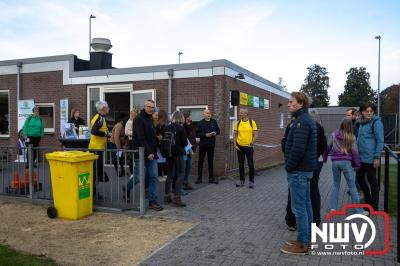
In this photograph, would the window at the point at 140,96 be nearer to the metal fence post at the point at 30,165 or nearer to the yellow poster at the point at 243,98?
the yellow poster at the point at 243,98

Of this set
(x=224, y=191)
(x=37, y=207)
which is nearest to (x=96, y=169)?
(x=37, y=207)

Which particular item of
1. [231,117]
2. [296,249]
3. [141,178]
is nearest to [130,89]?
[231,117]

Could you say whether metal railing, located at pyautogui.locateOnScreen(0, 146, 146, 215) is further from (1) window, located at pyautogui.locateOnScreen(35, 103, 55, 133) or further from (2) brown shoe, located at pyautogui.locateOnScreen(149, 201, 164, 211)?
(1) window, located at pyautogui.locateOnScreen(35, 103, 55, 133)

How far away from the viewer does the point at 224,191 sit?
9359mm

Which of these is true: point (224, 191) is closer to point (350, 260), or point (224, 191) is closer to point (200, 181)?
point (200, 181)

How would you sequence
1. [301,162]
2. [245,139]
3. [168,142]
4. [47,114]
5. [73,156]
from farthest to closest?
1. [47,114]
2. [245,139]
3. [168,142]
4. [73,156]
5. [301,162]

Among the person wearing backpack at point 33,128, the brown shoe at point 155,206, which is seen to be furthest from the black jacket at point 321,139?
the person wearing backpack at point 33,128

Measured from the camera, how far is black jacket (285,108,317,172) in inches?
187

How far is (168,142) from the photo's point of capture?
24.8 feet

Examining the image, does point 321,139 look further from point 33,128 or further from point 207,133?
point 33,128

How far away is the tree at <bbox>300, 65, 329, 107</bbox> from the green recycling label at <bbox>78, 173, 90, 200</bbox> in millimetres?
59798

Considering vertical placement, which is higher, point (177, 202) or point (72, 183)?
point (72, 183)

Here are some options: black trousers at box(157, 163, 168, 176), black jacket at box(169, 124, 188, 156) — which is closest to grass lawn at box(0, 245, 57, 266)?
black jacket at box(169, 124, 188, 156)

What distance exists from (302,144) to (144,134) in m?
3.25
